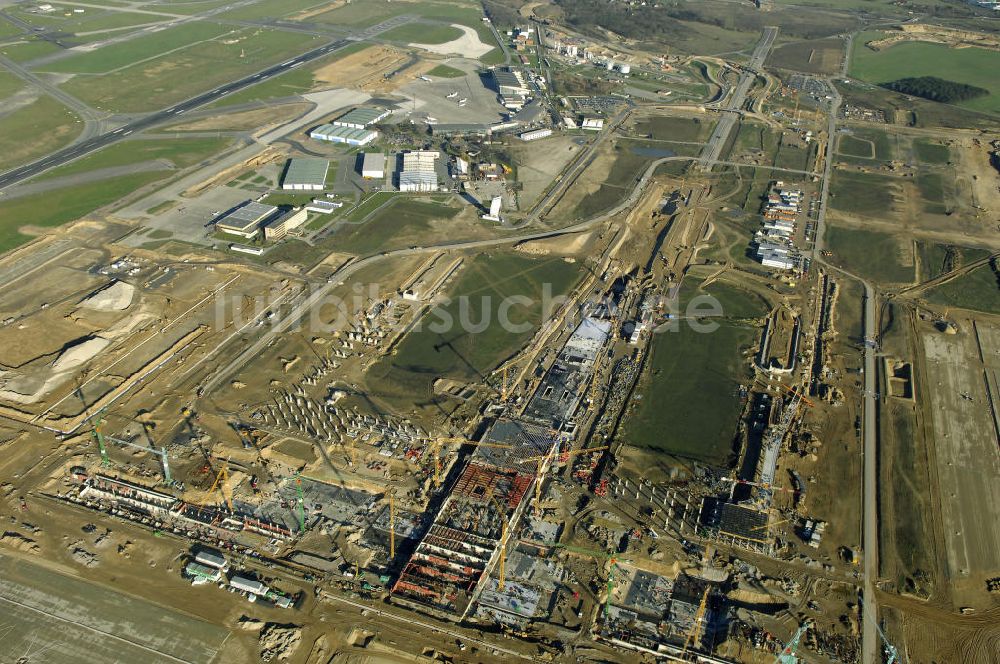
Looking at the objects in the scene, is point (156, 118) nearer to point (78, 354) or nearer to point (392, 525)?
point (78, 354)

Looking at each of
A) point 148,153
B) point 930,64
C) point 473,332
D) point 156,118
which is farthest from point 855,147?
point 156,118

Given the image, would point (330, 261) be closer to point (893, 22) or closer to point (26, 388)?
point (26, 388)

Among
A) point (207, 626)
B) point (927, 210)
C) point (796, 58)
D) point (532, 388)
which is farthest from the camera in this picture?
point (796, 58)

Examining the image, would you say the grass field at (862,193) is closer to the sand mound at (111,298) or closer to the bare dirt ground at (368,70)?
the bare dirt ground at (368,70)

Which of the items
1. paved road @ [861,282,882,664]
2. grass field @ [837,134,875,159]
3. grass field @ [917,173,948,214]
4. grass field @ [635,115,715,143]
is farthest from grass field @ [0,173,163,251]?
grass field @ [917,173,948,214]

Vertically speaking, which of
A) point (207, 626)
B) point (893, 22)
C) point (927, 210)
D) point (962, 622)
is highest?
point (893, 22)

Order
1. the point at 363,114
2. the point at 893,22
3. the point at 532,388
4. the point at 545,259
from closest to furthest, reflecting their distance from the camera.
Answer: the point at 532,388, the point at 545,259, the point at 363,114, the point at 893,22

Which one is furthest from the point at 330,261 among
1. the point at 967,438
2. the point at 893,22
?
the point at 893,22
